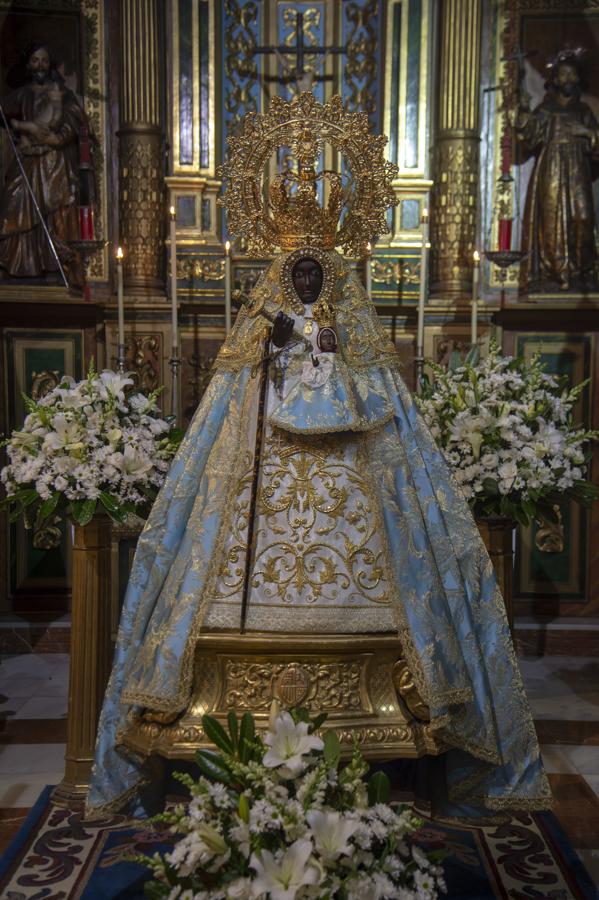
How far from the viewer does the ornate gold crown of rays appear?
170 inches

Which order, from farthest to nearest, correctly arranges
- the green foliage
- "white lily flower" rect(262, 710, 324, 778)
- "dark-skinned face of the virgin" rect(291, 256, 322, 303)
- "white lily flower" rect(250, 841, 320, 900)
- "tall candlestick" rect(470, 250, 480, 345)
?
1. "tall candlestick" rect(470, 250, 480, 345)
2. "dark-skinned face of the virgin" rect(291, 256, 322, 303)
3. the green foliage
4. "white lily flower" rect(262, 710, 324, 778)
5. "white lily flower" rect(250, 841, 320, 900)

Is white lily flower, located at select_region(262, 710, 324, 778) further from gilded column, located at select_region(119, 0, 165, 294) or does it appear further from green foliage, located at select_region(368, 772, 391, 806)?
gilded column, located at select_region(119, 0, 165, 294)

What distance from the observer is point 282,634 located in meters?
3.96

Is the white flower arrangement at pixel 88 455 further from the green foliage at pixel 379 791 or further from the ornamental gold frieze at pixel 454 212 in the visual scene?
the ornamental gold frieze at pixel 454 212

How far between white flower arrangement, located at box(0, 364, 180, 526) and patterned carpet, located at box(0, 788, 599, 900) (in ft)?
3.81

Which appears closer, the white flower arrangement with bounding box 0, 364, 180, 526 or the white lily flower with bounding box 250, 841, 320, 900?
the white lily flower with bounding box 250, 841, 320, 900

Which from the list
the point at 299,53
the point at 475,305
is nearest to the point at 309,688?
the point at 475,305

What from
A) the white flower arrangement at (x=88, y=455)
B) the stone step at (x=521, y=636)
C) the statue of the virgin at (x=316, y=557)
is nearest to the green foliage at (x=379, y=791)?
the statue of the virgin at (x=316, y=557)

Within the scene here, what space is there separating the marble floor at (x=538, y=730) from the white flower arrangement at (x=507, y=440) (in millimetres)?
1109

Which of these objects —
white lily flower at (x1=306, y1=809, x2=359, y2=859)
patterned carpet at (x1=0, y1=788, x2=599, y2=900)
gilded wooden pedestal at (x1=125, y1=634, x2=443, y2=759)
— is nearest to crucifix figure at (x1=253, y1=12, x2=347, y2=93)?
gilded wooden pedestal at (x1=125, y1=634, x2=443, y2=759)

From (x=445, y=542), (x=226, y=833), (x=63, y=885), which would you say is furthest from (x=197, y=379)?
(x=226, y=833)

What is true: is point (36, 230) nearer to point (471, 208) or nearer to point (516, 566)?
point (471, 208)

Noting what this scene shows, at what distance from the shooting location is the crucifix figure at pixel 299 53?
661 cm

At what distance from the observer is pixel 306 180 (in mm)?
4316
